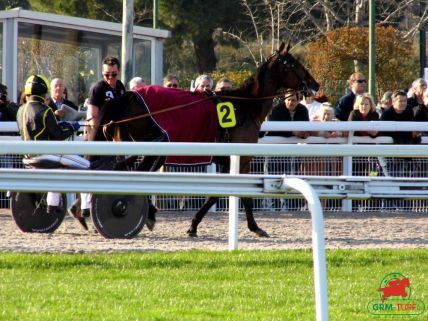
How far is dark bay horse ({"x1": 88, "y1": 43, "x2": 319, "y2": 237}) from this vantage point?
11078mm

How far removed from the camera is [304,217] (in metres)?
13.0

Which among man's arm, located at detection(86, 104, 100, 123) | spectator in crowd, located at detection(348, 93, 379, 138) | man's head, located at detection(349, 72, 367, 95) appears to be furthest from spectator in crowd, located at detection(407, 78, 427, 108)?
man's arm, located at detection(86, 104, 100, 123)

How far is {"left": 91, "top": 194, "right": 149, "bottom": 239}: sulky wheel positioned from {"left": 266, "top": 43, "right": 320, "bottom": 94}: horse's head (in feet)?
7.87

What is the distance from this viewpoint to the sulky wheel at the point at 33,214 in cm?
1104

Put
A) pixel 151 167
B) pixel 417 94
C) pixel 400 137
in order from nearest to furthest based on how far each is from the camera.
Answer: pixel 151 167 → pixel 400 137 → pixel 417 94

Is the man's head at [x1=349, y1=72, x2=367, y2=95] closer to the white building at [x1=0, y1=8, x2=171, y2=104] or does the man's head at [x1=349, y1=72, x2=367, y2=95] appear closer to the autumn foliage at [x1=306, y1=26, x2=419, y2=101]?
the white building at [x1=0, y1=8, x2=171, y2=104]

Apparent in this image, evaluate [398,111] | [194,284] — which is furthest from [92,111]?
[398,111]

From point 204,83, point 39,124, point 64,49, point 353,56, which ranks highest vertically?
point 353,56

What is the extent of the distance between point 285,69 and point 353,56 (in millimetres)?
18784

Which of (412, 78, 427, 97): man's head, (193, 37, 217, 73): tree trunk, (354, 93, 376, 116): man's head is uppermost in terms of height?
(193, 37, 217, 73): tree trunk

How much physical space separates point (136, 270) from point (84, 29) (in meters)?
9.54

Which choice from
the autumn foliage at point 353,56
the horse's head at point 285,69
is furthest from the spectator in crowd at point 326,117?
the autumn foliage at point 353,56

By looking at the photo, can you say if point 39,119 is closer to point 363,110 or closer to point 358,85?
point 363,110

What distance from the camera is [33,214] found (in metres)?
11.1
